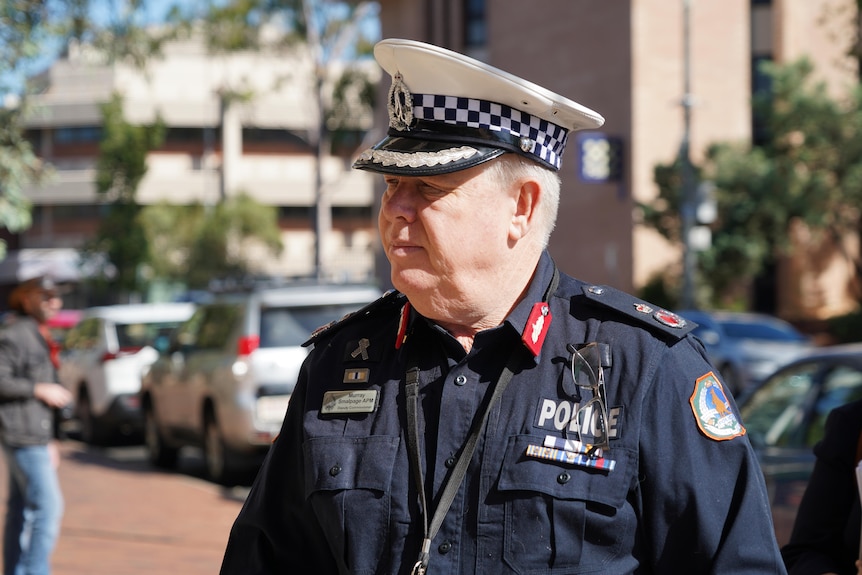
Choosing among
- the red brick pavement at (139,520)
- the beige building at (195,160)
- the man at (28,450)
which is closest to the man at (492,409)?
the man at (28,450)

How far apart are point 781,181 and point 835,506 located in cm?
2540

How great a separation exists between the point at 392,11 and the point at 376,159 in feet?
124

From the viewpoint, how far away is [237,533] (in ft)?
8.24

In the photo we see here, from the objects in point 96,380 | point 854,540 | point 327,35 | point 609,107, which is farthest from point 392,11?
point 854,540

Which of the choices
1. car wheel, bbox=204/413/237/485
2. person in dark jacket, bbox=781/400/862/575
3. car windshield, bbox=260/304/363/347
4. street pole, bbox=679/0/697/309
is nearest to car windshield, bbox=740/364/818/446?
person in dark jacket, bbox=781/400/862/575

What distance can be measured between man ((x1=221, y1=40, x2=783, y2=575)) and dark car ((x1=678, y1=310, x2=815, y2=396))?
50.9ft

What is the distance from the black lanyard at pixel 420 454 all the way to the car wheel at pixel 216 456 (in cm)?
883

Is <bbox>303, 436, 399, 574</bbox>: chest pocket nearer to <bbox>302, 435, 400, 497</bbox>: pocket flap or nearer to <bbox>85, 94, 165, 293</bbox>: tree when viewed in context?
<bbox>302, 435, 400, 497</bbox>: pocket flap

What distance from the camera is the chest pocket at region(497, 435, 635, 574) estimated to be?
85.9 inches

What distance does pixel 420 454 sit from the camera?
2.30 meters

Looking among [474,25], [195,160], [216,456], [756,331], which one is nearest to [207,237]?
[195,160]

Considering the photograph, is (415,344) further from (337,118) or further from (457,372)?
(337,118)

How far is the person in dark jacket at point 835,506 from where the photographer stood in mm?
2959

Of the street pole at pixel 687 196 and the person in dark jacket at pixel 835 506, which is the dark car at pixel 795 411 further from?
the street pole at pixel 687 196
